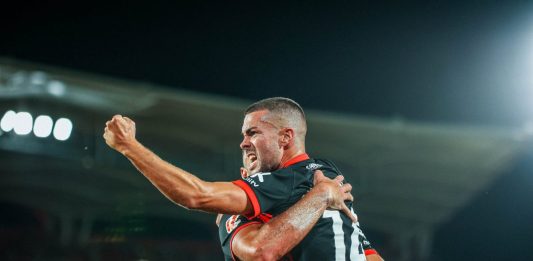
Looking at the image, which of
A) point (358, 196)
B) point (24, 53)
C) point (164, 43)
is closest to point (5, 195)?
point (24, 53)

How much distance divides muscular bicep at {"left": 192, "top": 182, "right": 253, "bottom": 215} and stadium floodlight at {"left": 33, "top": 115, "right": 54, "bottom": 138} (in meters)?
7.97

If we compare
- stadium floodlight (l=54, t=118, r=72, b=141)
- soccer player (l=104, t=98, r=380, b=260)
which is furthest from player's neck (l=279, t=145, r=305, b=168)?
stadium floodlight (l=54, t=118, r=72, b=141)

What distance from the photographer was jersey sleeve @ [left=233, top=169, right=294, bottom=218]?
209 centimetres

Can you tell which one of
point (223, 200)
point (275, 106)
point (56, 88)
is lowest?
point (223, 200)

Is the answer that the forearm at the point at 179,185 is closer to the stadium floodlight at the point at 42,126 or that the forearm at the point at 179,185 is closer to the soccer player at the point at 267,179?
the soccer player at the point at 267,179

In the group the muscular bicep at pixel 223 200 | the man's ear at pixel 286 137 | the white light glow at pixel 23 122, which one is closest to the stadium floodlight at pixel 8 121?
the white light glow at pixel 23 122

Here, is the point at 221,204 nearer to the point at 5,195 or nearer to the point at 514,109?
the point at 514,109

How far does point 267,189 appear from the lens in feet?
7.02

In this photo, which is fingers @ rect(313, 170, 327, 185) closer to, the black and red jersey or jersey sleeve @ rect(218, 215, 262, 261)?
the black and red jersey

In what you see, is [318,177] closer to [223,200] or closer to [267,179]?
[267,179]

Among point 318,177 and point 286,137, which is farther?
A: point 286,137

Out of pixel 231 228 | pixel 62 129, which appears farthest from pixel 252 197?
pixel 62 129

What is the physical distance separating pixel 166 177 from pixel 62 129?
8.10 meters

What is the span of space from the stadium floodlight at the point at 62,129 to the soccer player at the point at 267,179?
24.6 ft
